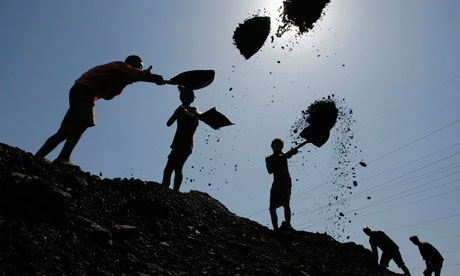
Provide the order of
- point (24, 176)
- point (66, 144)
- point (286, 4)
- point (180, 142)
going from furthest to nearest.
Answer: point (286, 4) < point (180, 142) < point (66, 144) < point (24, 176)

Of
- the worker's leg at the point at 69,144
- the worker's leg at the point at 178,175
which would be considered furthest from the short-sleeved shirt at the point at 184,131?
the worker's leg at the point at 69,144

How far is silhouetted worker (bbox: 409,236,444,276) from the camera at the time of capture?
27.1ft

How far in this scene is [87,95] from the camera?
4.04 metres

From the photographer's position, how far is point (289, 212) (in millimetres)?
5879

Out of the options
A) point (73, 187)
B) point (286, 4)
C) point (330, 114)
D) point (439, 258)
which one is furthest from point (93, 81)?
point (439, 258)

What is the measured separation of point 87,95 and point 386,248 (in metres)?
6.51

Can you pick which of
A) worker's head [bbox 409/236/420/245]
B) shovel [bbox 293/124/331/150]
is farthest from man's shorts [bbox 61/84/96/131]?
→ worker's head [bbox 409/236/420/245]

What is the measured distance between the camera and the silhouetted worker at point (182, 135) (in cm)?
562

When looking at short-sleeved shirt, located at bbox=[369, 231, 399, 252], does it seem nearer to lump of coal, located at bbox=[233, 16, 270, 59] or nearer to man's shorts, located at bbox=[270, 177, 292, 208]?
man's shorts, located at bbox=[270, 177, 292, 208]

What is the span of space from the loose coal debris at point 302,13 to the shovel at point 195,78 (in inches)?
122

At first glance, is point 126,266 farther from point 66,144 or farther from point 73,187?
point 66,144

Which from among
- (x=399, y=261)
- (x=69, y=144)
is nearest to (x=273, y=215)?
(x=399, y=261)

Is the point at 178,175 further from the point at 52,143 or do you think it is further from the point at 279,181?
the point at 52,143

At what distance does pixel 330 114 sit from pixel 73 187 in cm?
540
